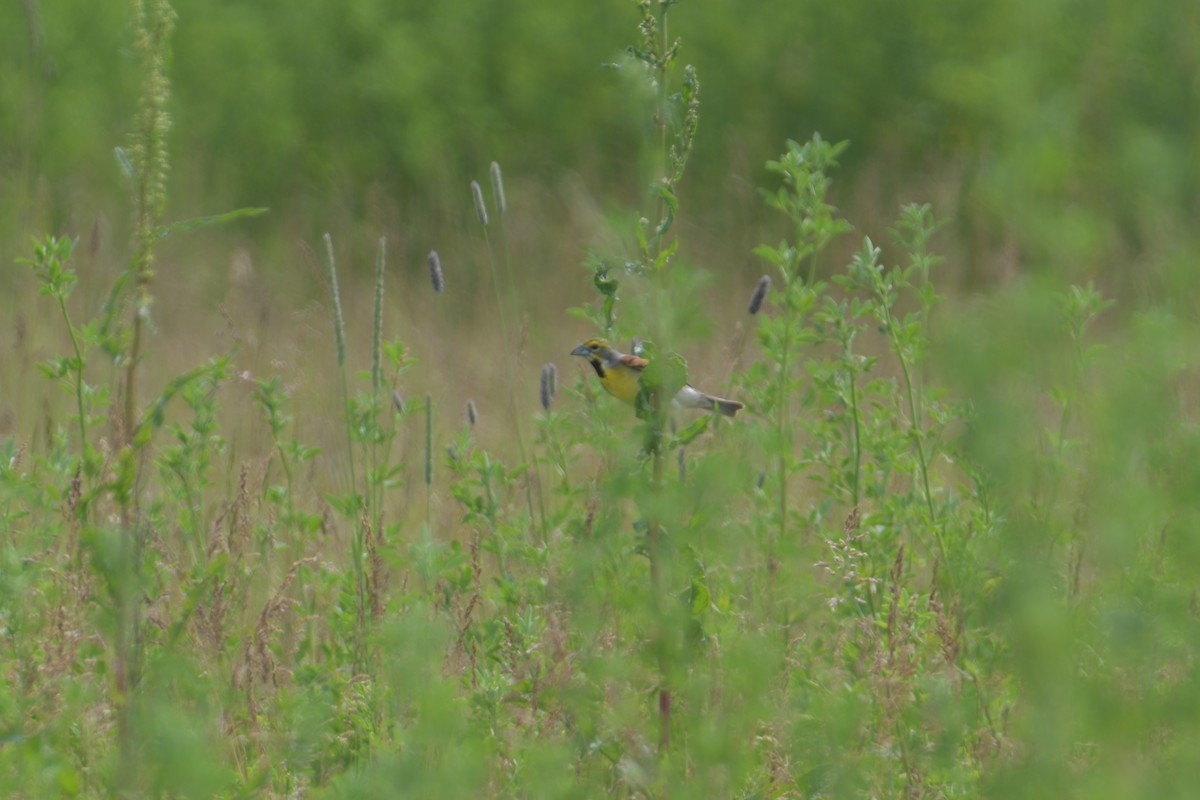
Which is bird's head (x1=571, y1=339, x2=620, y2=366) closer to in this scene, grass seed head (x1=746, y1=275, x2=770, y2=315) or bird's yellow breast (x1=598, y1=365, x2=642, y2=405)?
bird's yellow breast (x1=598, y1=365, x2=642, y2=405)

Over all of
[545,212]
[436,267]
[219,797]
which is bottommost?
[219,797]

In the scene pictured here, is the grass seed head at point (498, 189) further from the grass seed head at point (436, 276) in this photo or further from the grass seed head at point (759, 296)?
the grass seed head at point (759, 296)

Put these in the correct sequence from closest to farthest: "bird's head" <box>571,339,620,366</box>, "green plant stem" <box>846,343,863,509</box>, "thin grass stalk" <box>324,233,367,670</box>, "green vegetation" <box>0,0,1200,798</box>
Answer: "green vegetation" <box>0,0,1200,798</box>
"thin grass stalk" <box>324,233,367,670</box>
"green plant stem" <box>846,343,863,509</box>
"bird's head" <box>571,339,620,366</box>

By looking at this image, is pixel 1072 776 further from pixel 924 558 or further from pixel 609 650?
pixel 924 558

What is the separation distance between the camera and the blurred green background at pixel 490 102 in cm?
1199

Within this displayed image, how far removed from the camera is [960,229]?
462 inches

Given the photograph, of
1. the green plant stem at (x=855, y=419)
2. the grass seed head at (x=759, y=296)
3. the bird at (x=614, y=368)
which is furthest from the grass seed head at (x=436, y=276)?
the green plant stem at (x=855, y=419)

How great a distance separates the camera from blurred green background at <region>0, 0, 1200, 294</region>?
472 inches

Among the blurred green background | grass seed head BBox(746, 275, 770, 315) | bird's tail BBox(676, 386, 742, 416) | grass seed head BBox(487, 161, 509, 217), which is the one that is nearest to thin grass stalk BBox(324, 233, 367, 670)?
grass seed head BBox(487, 161, 509, 217)

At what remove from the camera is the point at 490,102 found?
14.1 meters

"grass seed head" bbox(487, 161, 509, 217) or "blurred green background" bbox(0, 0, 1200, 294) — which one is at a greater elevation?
"blurred green background" bbox(0, 0, 1200, 294)

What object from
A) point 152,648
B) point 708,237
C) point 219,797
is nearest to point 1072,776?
point 219,797

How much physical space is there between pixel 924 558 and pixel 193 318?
25.6 feet

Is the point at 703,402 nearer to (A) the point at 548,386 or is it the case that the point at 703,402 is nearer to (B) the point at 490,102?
(A) the point at 548,386
